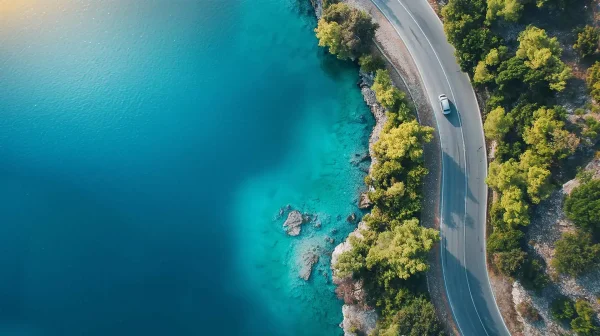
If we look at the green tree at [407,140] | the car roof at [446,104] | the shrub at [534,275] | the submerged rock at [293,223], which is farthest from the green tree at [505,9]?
the submerged rock at [293,223]

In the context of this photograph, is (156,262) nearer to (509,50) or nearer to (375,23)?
(375,23)

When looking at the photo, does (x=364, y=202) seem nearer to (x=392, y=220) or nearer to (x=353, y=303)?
(x=392, y=220)

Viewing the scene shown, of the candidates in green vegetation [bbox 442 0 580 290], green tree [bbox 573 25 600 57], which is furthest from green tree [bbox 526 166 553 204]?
green tree [bbox 573 25 600 57]

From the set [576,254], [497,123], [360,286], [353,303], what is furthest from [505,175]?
[353,303]

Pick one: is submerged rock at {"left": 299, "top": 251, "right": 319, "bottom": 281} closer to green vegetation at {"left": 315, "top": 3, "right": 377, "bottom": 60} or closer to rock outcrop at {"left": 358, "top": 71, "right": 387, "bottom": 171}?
rock outcrop at {"left": 358, "top": 71, "right": 387, "bottom": 171}

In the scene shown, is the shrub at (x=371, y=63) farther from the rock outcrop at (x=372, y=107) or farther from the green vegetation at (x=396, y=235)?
the green vegetation at (x=396, y=235)

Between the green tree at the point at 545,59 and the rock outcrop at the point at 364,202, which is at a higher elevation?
the green tree at the point at 545,59

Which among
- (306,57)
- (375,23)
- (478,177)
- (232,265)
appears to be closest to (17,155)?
(232,265)

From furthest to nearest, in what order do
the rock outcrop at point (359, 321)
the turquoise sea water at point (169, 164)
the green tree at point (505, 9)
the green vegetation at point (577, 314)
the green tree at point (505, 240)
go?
the turquoise sea water at point (169, 164)
the rock outcrop at point (359, 321)
the green tree at point (505, 9)
the green tree at point (505, 240)
the green vegetation at point (577, 314)
